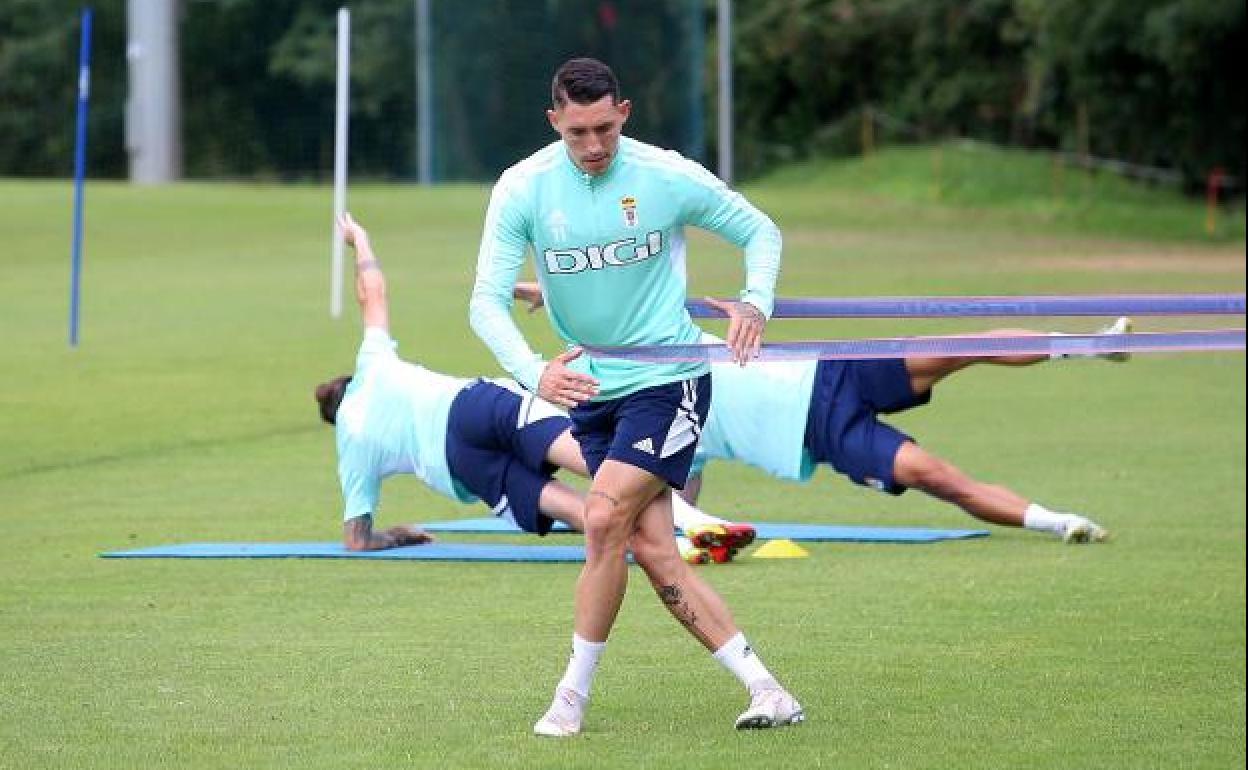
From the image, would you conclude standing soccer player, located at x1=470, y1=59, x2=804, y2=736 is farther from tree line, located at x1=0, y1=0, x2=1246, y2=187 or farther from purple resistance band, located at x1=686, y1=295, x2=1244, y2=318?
tree line, located at x1=0, y1=0, x2=1246, y2=187

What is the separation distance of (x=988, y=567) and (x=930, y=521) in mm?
1816

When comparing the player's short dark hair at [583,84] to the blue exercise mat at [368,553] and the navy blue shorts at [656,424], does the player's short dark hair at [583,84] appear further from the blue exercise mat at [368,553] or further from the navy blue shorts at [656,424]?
the blue exercise mat at [368,553]

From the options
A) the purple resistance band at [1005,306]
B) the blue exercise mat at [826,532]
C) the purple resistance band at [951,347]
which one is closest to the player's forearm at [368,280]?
the blue exercise mat at [826,532]

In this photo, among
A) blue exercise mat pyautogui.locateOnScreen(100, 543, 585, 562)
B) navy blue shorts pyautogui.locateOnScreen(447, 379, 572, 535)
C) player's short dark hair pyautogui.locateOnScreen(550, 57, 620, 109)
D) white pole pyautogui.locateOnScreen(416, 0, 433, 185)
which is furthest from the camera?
white pole pyautogui.locateOnScreen(416, 0, 433, 185)

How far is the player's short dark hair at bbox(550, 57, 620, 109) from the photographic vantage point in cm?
729

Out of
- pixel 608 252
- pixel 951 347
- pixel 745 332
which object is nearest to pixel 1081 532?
pixel 951 347

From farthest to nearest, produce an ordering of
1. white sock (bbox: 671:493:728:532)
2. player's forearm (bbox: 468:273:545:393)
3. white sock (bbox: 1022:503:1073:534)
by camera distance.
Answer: white sock (bbox: 1022:503:1073:534) → white sock (bbox: 671:493:728:532) → player's forearm (bbox: 468:273:545:393)

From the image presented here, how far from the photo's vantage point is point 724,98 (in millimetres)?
43875

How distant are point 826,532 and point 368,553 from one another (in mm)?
2255

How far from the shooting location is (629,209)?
7.45 meters

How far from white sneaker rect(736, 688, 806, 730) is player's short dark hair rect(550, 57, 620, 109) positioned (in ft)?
6.07

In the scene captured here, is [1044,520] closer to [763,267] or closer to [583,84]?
[763,267]

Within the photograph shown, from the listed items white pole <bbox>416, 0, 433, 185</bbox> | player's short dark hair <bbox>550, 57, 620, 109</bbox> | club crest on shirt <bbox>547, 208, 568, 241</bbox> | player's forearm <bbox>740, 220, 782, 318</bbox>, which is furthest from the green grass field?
white pole <bbox>416, 0, 433, 185</bbox>

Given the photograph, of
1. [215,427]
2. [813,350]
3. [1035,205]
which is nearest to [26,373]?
[215,427]
